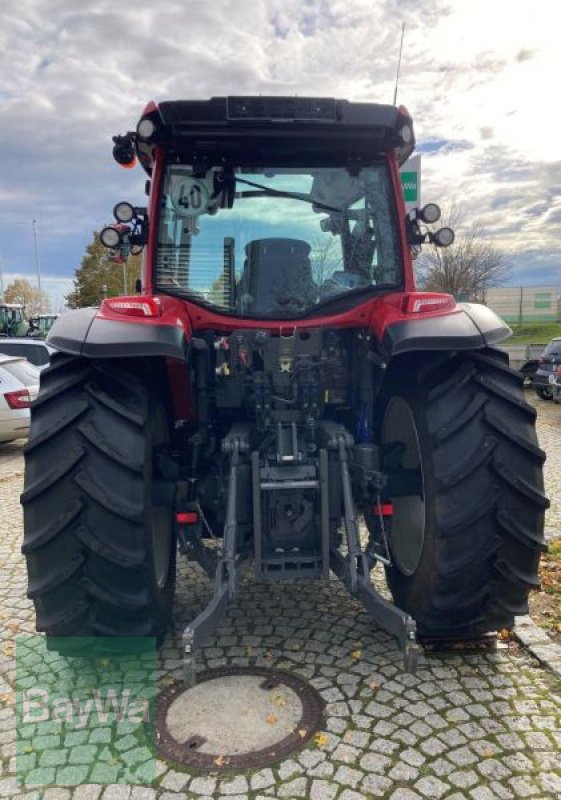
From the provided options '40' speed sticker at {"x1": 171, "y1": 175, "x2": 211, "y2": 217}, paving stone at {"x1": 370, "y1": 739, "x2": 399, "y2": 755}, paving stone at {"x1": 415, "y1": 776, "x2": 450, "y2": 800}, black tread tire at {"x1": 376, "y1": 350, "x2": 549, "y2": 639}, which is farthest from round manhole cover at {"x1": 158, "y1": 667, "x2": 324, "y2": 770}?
'40' speed sticker at {"x1": 171, "y1": 175, "x2": 211, "y2": 217}

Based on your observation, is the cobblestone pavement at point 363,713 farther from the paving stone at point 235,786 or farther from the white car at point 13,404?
the white car at point 13,404

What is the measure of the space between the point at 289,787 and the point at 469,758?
2.57ft

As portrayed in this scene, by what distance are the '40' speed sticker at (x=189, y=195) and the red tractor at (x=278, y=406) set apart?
0.04 feet

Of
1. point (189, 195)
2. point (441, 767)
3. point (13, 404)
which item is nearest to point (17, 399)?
point (13, 404)

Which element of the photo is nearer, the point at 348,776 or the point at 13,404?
the point at 348,776

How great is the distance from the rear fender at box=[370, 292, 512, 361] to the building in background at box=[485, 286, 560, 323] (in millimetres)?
57130

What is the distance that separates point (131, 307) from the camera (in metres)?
3.20

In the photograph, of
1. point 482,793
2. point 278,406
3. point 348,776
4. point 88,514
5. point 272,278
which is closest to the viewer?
point 482,793

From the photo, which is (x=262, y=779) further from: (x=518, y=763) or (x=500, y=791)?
(x=518, y=763)

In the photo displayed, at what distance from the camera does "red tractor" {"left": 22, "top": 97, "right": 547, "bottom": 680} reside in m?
3.04

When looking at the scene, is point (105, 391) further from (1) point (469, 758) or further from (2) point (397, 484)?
(1) point (469, 758)

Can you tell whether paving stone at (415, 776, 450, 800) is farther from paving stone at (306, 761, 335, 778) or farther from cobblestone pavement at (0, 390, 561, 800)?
paving stone at (306, 761, 335, 778)

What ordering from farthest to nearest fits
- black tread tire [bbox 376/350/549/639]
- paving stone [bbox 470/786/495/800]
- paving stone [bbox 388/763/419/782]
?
black tread tire [bbox 376/350/549/639], paving stone [bbox 388/763/419/782], paving stone [bbox 470/786/495/800]

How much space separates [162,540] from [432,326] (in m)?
2.04
